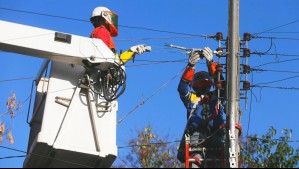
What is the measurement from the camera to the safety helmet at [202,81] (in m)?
12.5

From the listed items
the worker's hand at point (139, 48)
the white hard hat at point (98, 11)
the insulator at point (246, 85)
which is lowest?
the insulator at point (246, 85)

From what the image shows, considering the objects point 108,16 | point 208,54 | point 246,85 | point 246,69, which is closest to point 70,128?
point 108,16

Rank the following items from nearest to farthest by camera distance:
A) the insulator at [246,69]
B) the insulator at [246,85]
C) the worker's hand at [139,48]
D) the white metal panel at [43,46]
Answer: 1. the white metal panel at [43,46]
2. the insulator at [246,85]
3. the insulator at [246,69]
4. the worker's hand at [139,48]

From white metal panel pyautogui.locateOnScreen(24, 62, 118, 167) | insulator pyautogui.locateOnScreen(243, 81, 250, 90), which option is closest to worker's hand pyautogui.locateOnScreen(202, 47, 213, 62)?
insulator pyautogui.locateOnScreen(243, 81, 250, 90)

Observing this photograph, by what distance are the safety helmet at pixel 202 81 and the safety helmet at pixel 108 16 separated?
1782 millimetres

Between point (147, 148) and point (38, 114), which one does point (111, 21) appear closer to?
point (38, 114)

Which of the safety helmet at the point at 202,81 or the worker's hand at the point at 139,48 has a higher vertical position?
the worker's hand at the point at 139,48

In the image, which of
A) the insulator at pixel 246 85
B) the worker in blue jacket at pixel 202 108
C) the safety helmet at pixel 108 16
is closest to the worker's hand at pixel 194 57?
the worker in blue jacket at pixel 202 108

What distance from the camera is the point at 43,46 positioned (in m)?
11.7

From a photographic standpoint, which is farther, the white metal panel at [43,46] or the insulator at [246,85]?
the insulator at [246,85]

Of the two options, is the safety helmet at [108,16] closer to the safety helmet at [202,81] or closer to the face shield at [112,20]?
the face shield at [112,20]

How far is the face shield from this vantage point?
13039 mm

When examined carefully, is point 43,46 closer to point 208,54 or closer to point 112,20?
point 112,20

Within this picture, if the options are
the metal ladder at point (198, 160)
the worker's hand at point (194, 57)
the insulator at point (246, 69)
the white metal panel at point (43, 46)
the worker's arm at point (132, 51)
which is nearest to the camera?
the metal ladder at point (198, 160)
